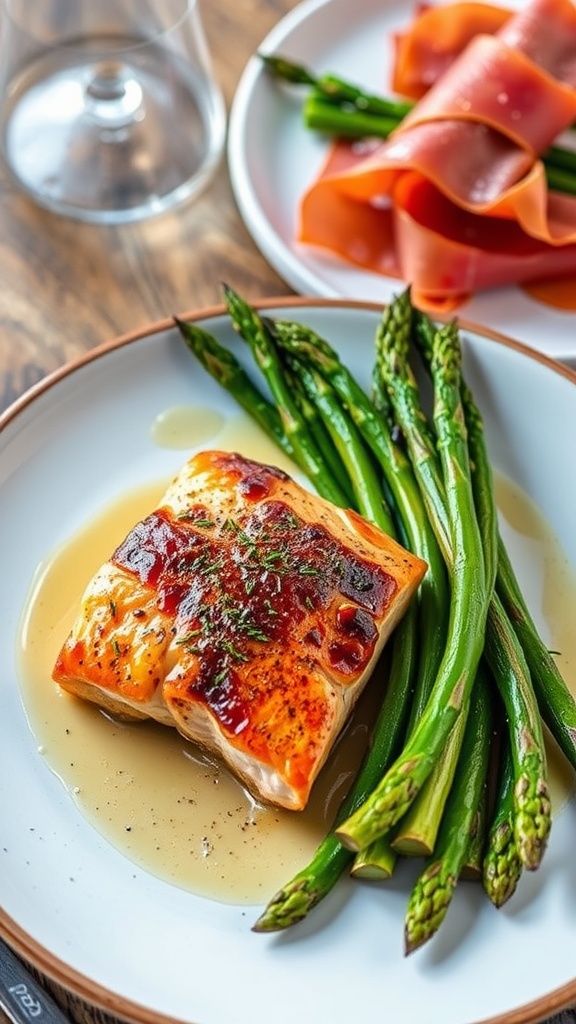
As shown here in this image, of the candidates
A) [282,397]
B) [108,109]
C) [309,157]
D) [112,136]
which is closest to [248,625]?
[282,397]

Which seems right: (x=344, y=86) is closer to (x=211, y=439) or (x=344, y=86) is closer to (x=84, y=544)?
(x=211, y=439)

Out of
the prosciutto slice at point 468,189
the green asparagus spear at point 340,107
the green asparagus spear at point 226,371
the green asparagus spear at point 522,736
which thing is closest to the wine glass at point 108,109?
the green asparagus spear at point 340,107

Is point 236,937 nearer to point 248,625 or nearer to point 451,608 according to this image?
point 248,625

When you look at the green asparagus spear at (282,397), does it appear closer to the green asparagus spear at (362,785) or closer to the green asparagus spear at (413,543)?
the green asparagus spear at (413,543)

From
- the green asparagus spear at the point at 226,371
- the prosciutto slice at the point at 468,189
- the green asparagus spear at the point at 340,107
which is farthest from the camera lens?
the green asparagus spear at the point at 340,107

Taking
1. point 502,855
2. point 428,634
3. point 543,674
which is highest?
point 428,634
